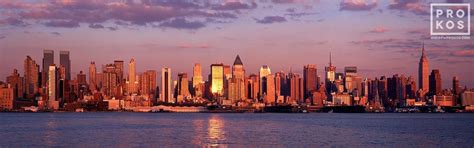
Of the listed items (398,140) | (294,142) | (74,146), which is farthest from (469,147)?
(74,146)

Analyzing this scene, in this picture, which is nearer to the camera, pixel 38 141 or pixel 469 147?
pixel 469 147

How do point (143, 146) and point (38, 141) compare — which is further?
point (38, 141)

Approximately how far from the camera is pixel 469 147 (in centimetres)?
5769

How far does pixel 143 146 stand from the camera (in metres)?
56.4

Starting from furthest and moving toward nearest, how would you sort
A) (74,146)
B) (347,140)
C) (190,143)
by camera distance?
(347,140) < (190,143) < (74,146)

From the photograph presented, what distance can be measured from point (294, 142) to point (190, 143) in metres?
9.52

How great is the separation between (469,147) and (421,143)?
225 inches

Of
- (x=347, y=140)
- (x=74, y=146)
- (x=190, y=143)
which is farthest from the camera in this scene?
(x=347, y=140)

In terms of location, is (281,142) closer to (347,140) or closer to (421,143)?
(347,140)

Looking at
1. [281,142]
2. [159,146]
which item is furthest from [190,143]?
[281,142]

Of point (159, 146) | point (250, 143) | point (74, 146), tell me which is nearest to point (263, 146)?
point (250, 143)

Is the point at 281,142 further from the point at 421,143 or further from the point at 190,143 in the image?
the point at 421,143

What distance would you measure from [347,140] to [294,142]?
6366mm

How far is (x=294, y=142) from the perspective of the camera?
62094 millimetres
